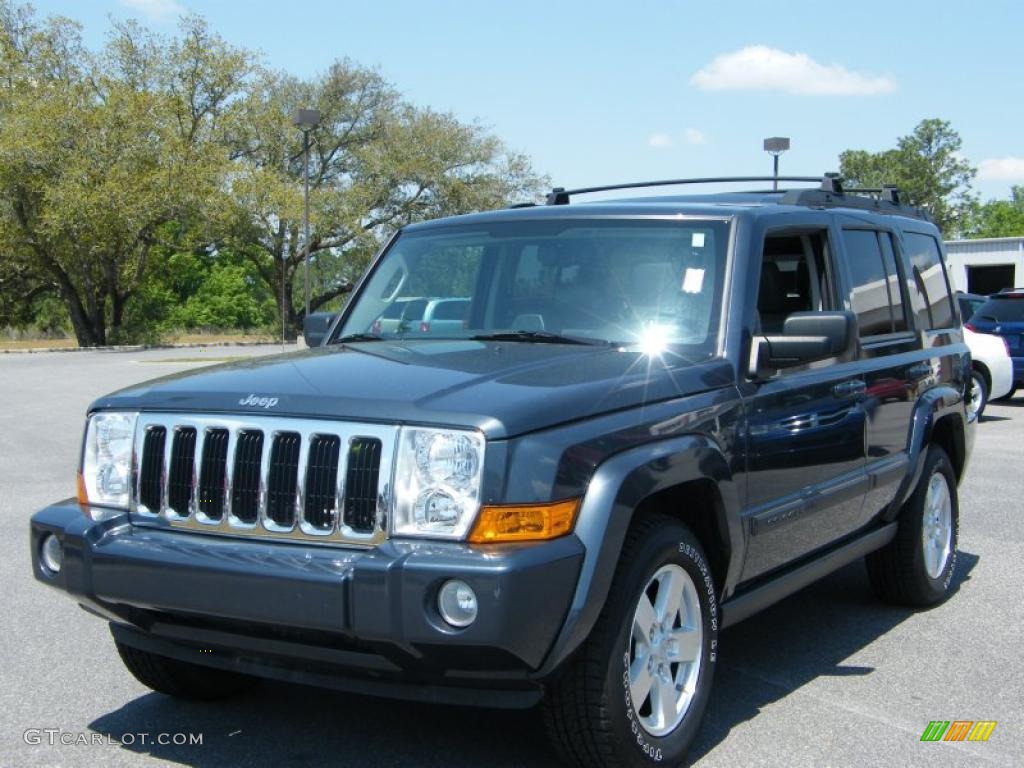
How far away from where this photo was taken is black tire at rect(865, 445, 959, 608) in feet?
19.2

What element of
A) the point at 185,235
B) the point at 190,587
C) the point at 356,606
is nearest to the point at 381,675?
the point at 356,606

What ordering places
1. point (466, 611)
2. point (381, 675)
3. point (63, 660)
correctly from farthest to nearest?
point (63, 660) → point (381, 675) → point (466, 611)

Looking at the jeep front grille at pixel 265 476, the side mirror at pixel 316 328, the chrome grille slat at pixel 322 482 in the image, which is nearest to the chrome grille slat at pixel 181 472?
the jeep front grille at pixel 265 476

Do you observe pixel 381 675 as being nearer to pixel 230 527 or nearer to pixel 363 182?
pixel 230 527

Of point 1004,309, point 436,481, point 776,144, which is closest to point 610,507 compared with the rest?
point 436,481

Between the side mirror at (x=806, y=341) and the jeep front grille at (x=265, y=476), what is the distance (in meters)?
1.68

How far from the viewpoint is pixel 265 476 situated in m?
3.57

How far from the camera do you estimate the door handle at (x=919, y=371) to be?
5.78 m

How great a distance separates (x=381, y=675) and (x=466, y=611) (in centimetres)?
40

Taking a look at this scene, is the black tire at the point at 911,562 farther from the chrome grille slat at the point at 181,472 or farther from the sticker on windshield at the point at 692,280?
the chrome grille slat at the point at 181,472

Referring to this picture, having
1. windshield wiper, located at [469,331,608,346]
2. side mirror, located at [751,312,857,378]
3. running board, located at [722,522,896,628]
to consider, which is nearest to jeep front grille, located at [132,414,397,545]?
windshield wiper, located at [469,331,608,346]

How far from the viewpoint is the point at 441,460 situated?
337cm

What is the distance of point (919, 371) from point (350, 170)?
54.3 m

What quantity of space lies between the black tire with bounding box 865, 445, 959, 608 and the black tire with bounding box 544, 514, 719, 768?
2.45m
